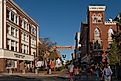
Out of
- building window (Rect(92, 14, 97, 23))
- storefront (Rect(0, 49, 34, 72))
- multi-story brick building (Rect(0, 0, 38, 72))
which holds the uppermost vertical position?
building window (Rect(92, 14, 97, 23))

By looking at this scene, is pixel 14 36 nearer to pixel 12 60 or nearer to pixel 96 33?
pixel 12 60

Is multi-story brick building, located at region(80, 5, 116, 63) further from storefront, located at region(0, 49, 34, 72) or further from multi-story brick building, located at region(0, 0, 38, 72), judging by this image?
storefront, located at region(0, 49, 34, 72)

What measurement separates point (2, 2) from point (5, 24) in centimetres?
434

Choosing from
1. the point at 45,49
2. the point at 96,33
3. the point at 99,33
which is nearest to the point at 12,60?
the point at 96,33

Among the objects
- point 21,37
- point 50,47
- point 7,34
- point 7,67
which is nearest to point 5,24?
point 7,34

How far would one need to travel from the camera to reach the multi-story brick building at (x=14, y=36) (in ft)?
218

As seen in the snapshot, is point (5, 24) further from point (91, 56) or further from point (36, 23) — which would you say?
point (36, 23)

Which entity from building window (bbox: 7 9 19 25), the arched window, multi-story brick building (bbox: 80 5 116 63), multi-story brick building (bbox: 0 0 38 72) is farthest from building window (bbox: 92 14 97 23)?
building window (bbox: 7 9 19 25)

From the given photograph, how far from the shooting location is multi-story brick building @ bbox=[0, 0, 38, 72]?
66.4 metres

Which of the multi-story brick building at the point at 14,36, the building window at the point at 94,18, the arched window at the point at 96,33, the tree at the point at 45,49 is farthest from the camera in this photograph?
the tree at the point at 45,49

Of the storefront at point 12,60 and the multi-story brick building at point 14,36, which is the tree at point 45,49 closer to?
the multi-story brick building at point 14,36

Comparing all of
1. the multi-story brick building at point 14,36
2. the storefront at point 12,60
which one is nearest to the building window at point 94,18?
the multi-story brick building at point 14,36

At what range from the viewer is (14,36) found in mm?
75750

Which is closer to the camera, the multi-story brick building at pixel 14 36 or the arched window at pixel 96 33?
the multi-story brick building at pixel 14 36
